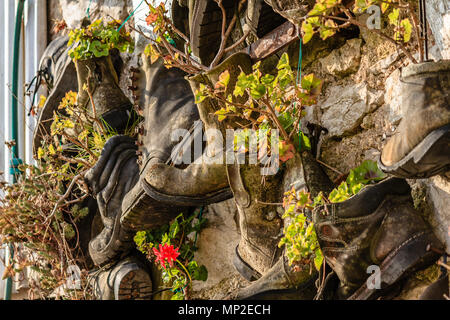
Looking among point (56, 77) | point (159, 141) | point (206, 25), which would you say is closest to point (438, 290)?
point (206, 25)

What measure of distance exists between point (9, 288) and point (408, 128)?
2.85 meters

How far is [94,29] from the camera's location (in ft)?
8.66

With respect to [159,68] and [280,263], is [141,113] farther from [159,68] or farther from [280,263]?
[280,263]

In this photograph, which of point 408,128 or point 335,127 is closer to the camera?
point 408,128

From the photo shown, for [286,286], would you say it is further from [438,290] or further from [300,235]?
[438,290]

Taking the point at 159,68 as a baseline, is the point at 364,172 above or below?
below

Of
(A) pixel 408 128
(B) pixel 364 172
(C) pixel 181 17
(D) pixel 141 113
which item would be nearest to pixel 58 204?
(D) pixel 141 113

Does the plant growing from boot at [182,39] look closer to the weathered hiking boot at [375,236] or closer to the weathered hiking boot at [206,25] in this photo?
the weathered hiking boot at [206,25]

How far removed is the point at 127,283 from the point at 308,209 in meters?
0.98

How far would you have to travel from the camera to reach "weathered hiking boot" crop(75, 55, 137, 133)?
2660 mm

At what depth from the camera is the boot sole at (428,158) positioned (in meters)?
1.24

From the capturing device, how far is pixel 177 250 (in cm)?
223

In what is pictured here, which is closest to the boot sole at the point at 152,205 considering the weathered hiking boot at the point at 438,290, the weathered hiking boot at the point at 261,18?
the weathered hiking boot at the point at 261,18

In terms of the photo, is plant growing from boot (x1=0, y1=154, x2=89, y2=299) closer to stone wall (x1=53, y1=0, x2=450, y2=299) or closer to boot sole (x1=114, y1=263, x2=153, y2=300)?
boot sole (x1=114, y1=263, x2=153, y2=300)
